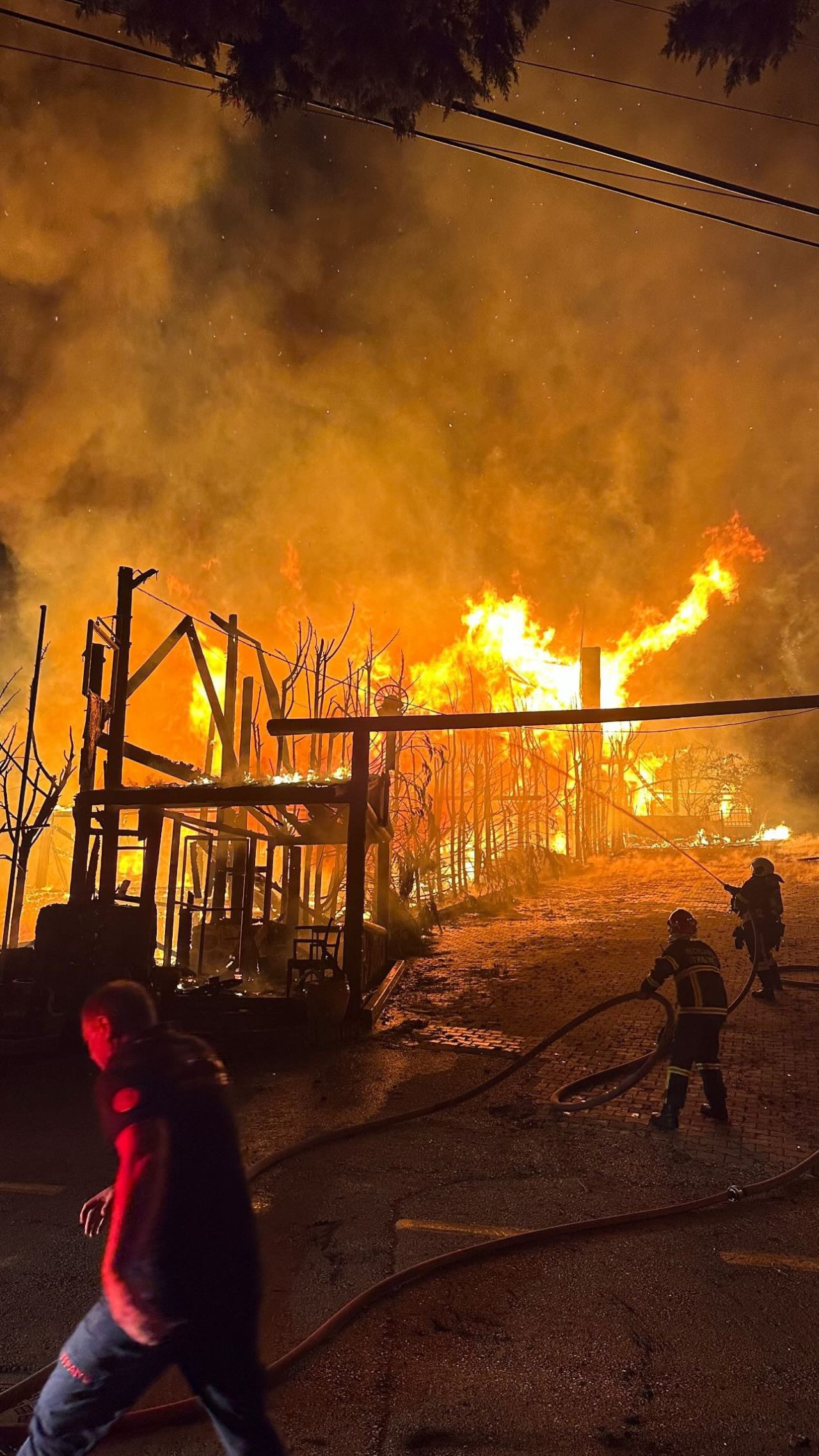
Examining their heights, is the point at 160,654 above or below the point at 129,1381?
above

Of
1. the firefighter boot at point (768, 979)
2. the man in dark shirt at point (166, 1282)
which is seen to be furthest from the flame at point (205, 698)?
the man in dark shirt at point (166, 1282)

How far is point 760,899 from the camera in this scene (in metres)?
12.7

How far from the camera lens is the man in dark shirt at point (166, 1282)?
8.04 ft

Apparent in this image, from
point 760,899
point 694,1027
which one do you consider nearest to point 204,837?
point 760,899

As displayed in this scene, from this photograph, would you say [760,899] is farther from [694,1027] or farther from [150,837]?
[150,837]

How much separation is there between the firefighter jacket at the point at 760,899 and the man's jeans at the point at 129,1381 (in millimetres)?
11572

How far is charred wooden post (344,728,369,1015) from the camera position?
11.1 metres

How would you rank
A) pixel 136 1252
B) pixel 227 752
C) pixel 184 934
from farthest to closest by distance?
pixel 184 934, pixel 227 752, pixel 136 1252

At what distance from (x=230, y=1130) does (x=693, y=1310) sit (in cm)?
319

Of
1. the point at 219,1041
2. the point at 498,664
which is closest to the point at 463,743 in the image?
the point at 498,664

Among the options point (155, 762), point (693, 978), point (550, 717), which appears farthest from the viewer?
point (155, 762)

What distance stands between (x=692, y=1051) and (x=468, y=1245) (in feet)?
11.2

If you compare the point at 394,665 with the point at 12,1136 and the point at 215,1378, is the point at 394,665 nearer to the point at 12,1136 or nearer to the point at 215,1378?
the point at 12,1136

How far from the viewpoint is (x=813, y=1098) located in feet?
26.9
